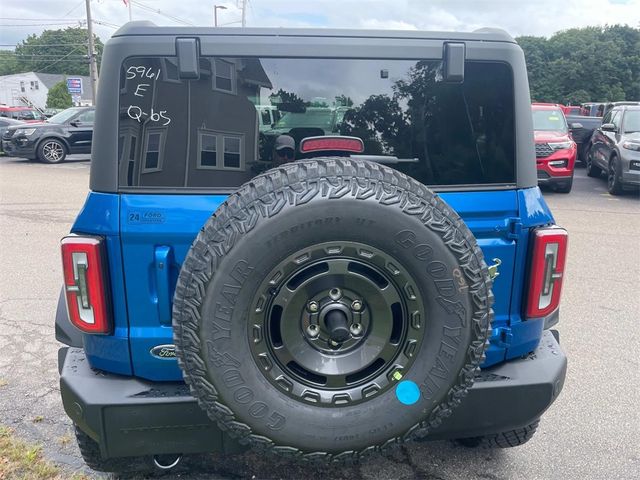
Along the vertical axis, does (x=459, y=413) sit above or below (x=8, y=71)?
below

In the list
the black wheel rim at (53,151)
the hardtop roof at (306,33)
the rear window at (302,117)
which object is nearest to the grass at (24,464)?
the rear window at (302,117)

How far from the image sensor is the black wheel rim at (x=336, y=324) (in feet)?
5.84

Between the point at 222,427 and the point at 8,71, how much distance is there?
106m

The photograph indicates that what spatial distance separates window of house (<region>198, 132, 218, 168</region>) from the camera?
201 cm

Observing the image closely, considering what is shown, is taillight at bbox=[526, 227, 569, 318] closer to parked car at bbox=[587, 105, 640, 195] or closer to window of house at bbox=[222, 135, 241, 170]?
window of house at bbox=[222, 135, 241, 170]

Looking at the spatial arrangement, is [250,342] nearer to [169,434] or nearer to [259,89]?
[169,434]

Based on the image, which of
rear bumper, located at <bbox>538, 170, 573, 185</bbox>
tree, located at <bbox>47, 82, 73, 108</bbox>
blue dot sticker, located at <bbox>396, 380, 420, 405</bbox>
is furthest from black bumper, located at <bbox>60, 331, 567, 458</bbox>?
tree, located at <bbox>47, 82, 73, 108</bbox>

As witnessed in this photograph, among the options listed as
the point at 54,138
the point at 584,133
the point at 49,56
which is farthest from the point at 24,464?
the point at 49,56

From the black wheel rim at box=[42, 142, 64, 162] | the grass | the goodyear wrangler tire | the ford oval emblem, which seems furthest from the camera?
the black wheel rim at box=[42, 142, 64, 162]

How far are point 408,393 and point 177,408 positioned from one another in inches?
34.6

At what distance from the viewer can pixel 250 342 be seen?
180 centimetres

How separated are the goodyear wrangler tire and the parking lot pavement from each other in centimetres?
86

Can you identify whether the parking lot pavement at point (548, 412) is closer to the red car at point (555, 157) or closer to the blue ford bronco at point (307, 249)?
the blue ford bronco at point (307, 249)

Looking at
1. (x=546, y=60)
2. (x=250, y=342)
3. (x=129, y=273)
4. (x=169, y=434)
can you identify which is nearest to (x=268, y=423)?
(x=250, y=342)
